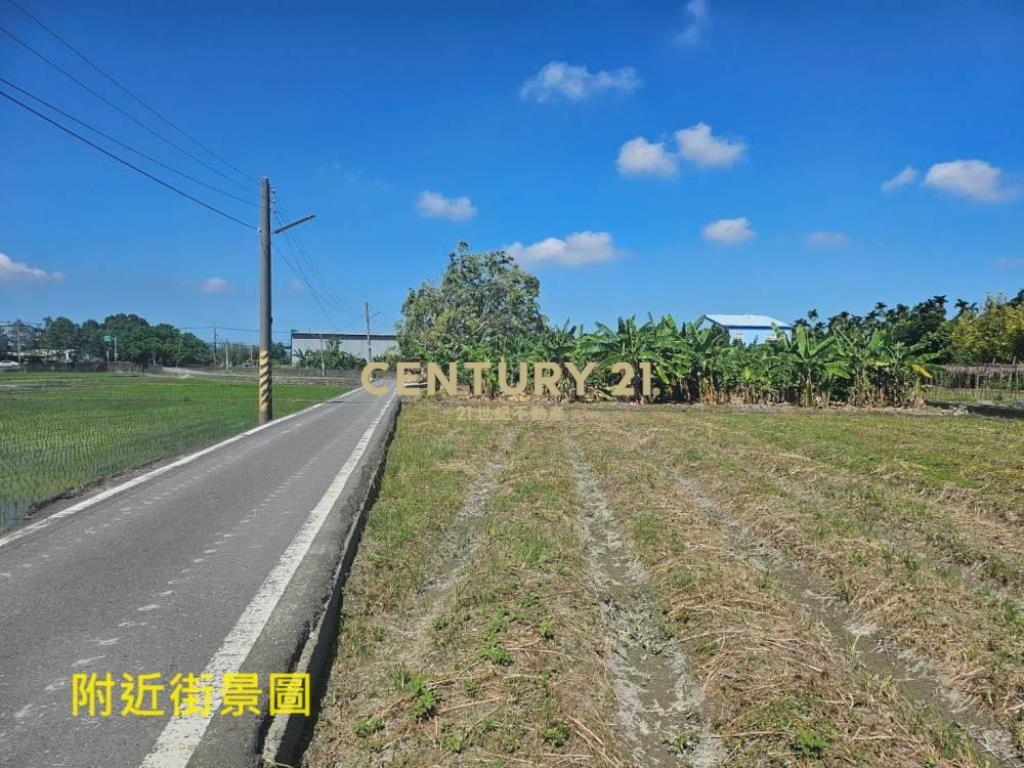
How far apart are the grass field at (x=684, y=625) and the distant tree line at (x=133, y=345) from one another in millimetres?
100324

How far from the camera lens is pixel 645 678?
11.2 feet

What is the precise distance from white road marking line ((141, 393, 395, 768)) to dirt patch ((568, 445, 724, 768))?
183 cm

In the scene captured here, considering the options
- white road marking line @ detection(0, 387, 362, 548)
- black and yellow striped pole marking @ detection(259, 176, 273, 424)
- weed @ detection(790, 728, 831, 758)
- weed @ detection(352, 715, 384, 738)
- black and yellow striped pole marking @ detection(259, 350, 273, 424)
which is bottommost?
weed @ detection(352, 715, 384, 738)

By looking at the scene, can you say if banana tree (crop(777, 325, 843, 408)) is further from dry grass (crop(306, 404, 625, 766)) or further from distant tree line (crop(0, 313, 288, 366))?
distant tree line (crop(0, 313, 288, 366))

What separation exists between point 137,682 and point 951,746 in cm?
368

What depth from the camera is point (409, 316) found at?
5894cm

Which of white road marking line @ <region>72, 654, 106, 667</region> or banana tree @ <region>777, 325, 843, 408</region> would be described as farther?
banana tree @ <region>777, 325, 843, 408</region>

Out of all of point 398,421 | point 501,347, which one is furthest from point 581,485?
point 501,347

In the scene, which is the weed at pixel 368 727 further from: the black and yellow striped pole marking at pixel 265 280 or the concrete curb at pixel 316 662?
the black and yellow striped pole marking at pixel 265 280

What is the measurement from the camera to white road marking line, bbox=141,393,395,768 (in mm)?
2502

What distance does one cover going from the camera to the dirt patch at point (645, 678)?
9.16ft

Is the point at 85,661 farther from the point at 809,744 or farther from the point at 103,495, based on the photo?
the point at 103,495

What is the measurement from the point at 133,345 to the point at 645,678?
113 m

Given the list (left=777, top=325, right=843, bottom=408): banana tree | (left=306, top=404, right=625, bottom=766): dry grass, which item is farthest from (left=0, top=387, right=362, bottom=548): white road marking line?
(left=777, top=325, right=843, bottom=408): banana tree
